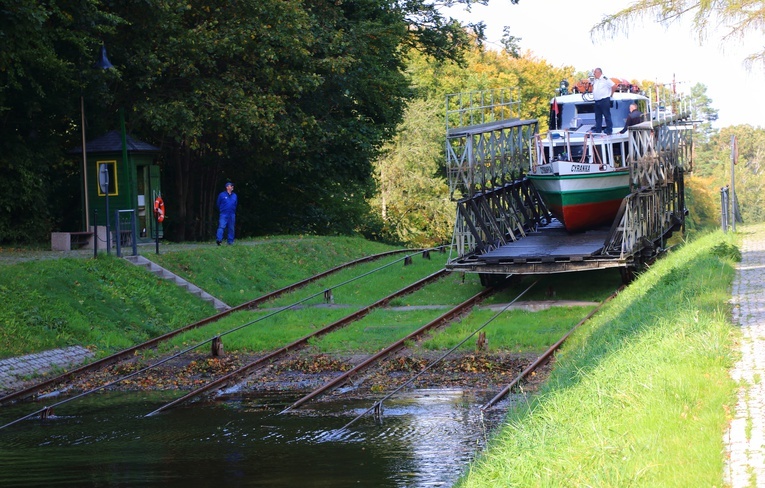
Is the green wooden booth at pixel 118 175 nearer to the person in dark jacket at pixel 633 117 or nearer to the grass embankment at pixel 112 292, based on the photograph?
the grass embankment at pixel 112 292

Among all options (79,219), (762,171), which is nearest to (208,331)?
(79,219)

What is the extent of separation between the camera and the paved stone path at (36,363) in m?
Answer: 15.3

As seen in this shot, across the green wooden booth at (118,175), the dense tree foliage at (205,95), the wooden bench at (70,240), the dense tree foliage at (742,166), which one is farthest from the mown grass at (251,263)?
the dense tree foliage at (742,166)

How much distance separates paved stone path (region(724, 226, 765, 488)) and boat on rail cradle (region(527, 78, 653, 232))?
20.9 feet

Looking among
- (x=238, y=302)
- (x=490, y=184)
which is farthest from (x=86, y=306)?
(x=490, y=184)

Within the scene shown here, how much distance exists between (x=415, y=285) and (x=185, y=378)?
9.88 meters

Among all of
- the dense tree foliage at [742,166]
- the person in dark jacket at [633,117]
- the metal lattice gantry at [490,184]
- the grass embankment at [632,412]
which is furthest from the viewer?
the dense tree foliage at [742,166]

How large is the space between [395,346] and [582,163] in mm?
9719

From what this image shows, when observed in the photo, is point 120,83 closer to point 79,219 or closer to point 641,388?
point 79,219

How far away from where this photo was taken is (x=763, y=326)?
12.7m

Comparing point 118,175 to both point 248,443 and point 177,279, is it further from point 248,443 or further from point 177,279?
point 248,443

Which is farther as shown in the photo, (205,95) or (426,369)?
(205,95)

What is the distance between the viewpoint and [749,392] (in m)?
8.98

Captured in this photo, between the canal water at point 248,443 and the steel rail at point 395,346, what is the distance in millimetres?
341
